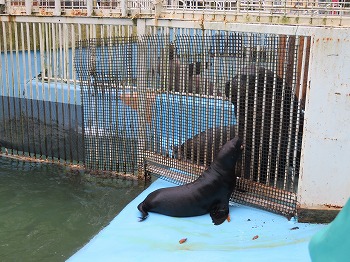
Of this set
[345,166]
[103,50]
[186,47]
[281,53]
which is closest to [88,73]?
[103,50]

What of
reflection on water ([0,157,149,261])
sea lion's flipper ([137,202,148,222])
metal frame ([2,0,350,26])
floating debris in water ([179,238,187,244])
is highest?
metal frame ([2,0,350,26])

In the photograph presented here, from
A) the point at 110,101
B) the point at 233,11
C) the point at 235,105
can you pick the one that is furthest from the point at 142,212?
the point at 233,11

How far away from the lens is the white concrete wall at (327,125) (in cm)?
564

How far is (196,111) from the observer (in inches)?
281

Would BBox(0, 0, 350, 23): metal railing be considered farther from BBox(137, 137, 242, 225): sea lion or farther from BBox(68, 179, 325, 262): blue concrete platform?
BBox(68, 179, 325, 262): blue concrete platform

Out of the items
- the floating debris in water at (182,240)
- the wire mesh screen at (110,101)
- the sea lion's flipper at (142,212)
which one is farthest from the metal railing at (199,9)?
the floating debris in water at (182,240)

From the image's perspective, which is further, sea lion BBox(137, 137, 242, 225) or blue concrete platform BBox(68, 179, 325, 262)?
sea lion BBox(137, 137, 242, 225)

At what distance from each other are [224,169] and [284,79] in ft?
4.84

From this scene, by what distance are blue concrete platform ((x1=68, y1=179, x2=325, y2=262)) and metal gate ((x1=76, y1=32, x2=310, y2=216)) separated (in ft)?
1.21

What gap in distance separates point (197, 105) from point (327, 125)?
2.05m

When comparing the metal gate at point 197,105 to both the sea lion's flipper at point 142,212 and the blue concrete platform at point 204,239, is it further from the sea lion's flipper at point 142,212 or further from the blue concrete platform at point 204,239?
the sea lion's flipper at point 142,212

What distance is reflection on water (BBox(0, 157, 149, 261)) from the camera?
6.95m

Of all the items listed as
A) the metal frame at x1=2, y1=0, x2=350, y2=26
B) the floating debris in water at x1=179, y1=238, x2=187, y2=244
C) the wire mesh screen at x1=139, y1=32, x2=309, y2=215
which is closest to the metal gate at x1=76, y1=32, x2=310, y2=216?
the wire mesh screen at x1=139, y1=32, x2=309, y2=215

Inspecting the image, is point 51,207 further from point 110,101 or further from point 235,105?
point 235,105
